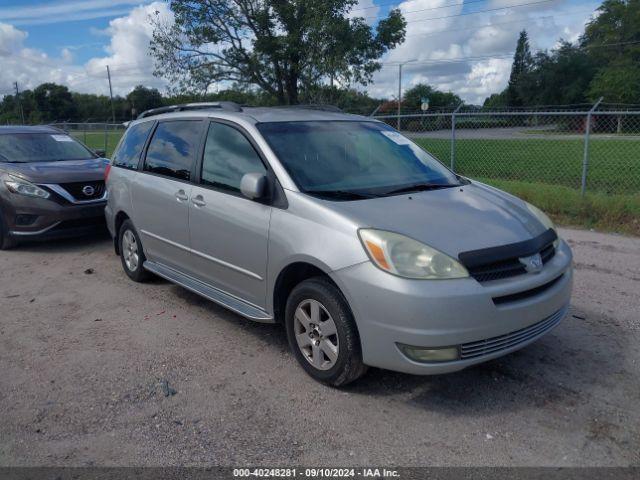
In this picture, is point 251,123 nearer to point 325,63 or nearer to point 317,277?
point 317,277

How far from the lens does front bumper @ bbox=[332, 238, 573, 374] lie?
3068mm

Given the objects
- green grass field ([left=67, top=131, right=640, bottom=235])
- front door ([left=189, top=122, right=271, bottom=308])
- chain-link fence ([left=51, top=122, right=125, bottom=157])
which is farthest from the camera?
chain-link fence ([left=51, top=122, right=125, bottom=157])

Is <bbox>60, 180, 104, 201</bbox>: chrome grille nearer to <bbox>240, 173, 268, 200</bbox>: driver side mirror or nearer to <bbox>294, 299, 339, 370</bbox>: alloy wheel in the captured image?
<bbox>240, 173, 268, 200</bbox>: driver side mirror

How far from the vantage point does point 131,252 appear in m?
5.96

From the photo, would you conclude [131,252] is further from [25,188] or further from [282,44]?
[282,44]

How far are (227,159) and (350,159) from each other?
98 cm

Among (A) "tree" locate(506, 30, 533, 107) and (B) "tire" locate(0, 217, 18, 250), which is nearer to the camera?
(B) "tire" locate(0, 217, 18, 250)

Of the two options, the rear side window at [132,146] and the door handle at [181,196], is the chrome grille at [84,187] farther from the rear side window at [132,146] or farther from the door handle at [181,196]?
the door handle at [181,196]

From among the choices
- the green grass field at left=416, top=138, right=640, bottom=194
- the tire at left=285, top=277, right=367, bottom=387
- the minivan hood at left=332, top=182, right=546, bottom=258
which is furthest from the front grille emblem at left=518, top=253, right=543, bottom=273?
the green grass field at left=416, top=138, right=640, bottom=194

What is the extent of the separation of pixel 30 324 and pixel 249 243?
2334mm

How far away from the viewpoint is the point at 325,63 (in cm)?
1831

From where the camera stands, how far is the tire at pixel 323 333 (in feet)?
11.0

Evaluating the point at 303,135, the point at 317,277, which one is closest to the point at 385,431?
the point at 317,277

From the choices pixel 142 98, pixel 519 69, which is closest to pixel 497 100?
pixel 519 69
